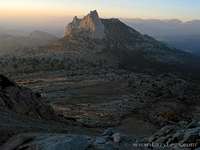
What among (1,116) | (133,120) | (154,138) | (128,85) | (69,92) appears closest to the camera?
(154,138)

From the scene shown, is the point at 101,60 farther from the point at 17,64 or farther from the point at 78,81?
the point at 78,81

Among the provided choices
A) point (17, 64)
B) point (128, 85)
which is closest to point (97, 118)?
point (128, 85)

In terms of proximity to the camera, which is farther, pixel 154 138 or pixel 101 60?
pixel 101 60

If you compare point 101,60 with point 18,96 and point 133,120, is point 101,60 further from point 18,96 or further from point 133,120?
point 18,96

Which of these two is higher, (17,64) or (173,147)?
(173,147)

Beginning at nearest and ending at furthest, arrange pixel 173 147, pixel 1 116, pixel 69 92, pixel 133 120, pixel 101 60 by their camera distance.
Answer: pixel 173 147
pixel 1 116
pixel 133 120
pixel 69 92
pixel 101 60

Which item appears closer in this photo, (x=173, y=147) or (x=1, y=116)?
(x=173, y=147)

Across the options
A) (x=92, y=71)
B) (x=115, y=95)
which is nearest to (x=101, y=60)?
(x=92, y=71)

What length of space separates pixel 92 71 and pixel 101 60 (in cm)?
4438

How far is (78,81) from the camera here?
350 ft

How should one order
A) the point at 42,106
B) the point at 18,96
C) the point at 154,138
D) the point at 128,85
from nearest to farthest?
the point at 154,138
the point at 18,96
the point at 42,106
the point at 128,85

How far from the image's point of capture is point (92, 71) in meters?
136

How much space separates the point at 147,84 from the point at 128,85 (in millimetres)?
6343

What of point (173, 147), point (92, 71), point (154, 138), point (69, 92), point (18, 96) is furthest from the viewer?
point (92, 71)
